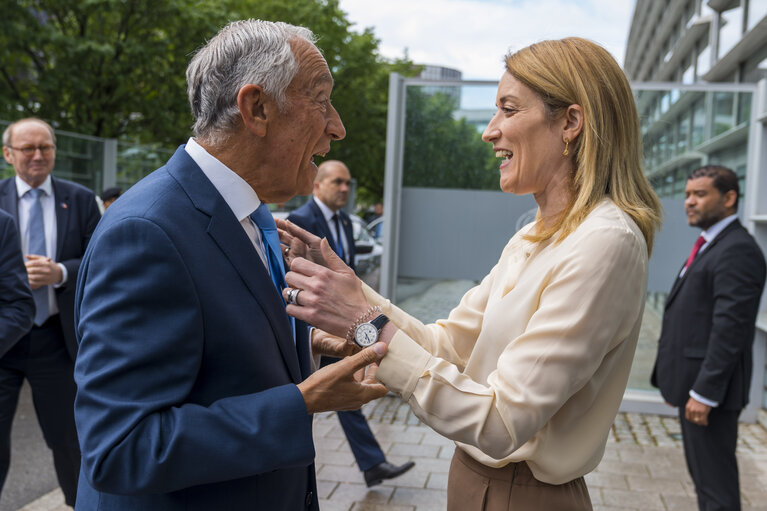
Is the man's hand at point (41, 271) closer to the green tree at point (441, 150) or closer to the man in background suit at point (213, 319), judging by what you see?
the man in background suit at point (213, 319)

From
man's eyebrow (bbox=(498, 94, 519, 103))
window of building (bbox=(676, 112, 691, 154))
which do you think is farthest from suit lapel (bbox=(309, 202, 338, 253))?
man's eyebrow (bbox=(498, 94, 519, 103))

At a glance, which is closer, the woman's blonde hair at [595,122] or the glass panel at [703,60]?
the woman's blonde hair at [595,122]

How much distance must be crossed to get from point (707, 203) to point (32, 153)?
436 cm

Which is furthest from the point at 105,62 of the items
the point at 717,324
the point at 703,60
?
the point at 703,60

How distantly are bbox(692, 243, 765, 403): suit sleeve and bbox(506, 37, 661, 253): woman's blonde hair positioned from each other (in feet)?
7.90

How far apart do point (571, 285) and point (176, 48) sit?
15619 mm

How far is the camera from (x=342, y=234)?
6613 millimetres

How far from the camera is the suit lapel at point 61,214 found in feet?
14.5

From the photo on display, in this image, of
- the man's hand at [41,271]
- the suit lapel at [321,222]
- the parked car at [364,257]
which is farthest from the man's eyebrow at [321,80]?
the parked car at [364,257]

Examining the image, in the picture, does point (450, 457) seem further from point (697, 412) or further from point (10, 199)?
point (10, 199)

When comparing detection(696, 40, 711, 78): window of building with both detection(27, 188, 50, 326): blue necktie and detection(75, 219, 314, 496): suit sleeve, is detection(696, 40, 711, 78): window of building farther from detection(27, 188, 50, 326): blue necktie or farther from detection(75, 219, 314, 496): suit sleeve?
detection(75, 219, 314, 496): suit sleeve

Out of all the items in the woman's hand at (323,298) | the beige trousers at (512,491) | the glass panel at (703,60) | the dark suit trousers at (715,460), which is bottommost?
the dark suit trousers at (715,460)

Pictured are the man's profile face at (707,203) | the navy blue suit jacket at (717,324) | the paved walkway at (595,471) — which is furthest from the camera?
the paved walkway at (595,471)

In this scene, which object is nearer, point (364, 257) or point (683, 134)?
point (683, 134)
